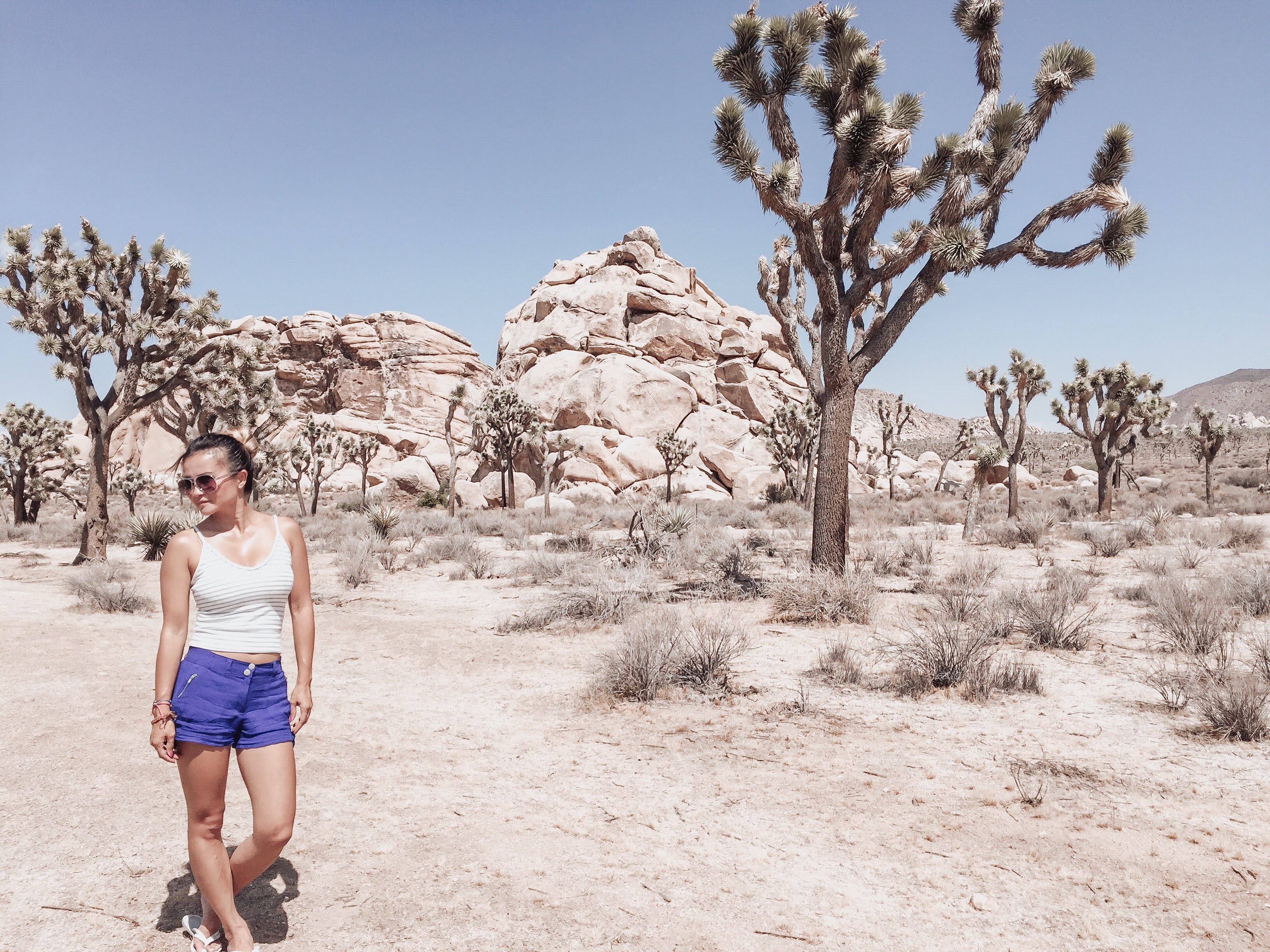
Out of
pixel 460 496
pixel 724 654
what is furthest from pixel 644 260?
pixel 724 654

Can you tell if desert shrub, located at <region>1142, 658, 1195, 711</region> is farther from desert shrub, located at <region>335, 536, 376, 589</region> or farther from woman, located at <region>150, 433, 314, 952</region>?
desert shrub, located at <region>335, 536, 376, 589</region>

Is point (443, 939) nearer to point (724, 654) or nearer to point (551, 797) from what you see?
point (551, 797)

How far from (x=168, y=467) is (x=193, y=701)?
62658 mm

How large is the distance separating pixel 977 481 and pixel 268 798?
19770mm

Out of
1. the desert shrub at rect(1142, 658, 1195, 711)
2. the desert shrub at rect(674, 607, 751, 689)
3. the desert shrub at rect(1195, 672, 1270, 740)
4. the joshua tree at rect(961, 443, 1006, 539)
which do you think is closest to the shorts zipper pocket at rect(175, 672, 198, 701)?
the desert shrub at rect(674, 607, 751, 689)

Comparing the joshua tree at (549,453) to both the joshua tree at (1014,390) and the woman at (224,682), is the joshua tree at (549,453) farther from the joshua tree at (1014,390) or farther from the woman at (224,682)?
the woman at (224,682)

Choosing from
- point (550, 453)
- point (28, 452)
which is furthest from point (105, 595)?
point (550, 453)

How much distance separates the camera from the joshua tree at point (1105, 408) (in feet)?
79.9

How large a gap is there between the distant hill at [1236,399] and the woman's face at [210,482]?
145861mm

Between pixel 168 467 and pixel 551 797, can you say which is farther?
pixel 168 467

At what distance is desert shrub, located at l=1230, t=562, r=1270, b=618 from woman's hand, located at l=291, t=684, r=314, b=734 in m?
9.58

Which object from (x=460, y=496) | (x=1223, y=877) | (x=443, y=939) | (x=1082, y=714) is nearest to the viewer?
(x=443, y=939)

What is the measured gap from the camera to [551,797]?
4.22 metres

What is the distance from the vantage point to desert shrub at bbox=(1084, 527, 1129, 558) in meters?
13.8
